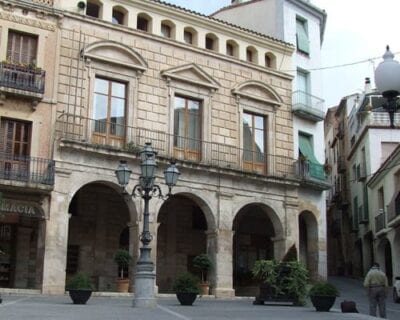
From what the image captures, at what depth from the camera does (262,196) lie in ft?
90.1

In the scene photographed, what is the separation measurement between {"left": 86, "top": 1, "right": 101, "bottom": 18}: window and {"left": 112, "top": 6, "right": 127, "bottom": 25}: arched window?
0.63m

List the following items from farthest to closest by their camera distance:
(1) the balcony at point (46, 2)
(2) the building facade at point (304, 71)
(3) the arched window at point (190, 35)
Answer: (2) the building facade at point (304, 71), (3) the arched window at point (190, 35), (1) the balcony at point (46, 2)

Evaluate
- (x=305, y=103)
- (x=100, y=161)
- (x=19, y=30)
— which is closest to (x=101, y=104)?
(x=100, y=161)

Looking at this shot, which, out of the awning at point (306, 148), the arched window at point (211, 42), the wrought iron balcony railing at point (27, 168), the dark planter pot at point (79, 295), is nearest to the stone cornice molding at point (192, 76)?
the arched window at point (211, 42)

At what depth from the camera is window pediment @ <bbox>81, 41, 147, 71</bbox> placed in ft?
80.0

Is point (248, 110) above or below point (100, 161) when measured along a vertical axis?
above

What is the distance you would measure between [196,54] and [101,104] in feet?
15.8

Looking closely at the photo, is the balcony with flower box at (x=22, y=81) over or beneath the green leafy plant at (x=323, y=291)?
over

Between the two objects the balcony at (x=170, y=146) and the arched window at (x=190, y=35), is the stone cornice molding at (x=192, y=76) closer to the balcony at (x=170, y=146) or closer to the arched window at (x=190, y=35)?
the arched window at (x=190, y=35)

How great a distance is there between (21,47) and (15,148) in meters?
3.55

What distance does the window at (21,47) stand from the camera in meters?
23.2

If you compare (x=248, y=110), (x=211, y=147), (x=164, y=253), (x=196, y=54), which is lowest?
(x=164, y=253)

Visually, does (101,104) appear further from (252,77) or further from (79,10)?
(252,77)

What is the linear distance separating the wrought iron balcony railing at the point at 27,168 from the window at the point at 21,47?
11.0 feet
